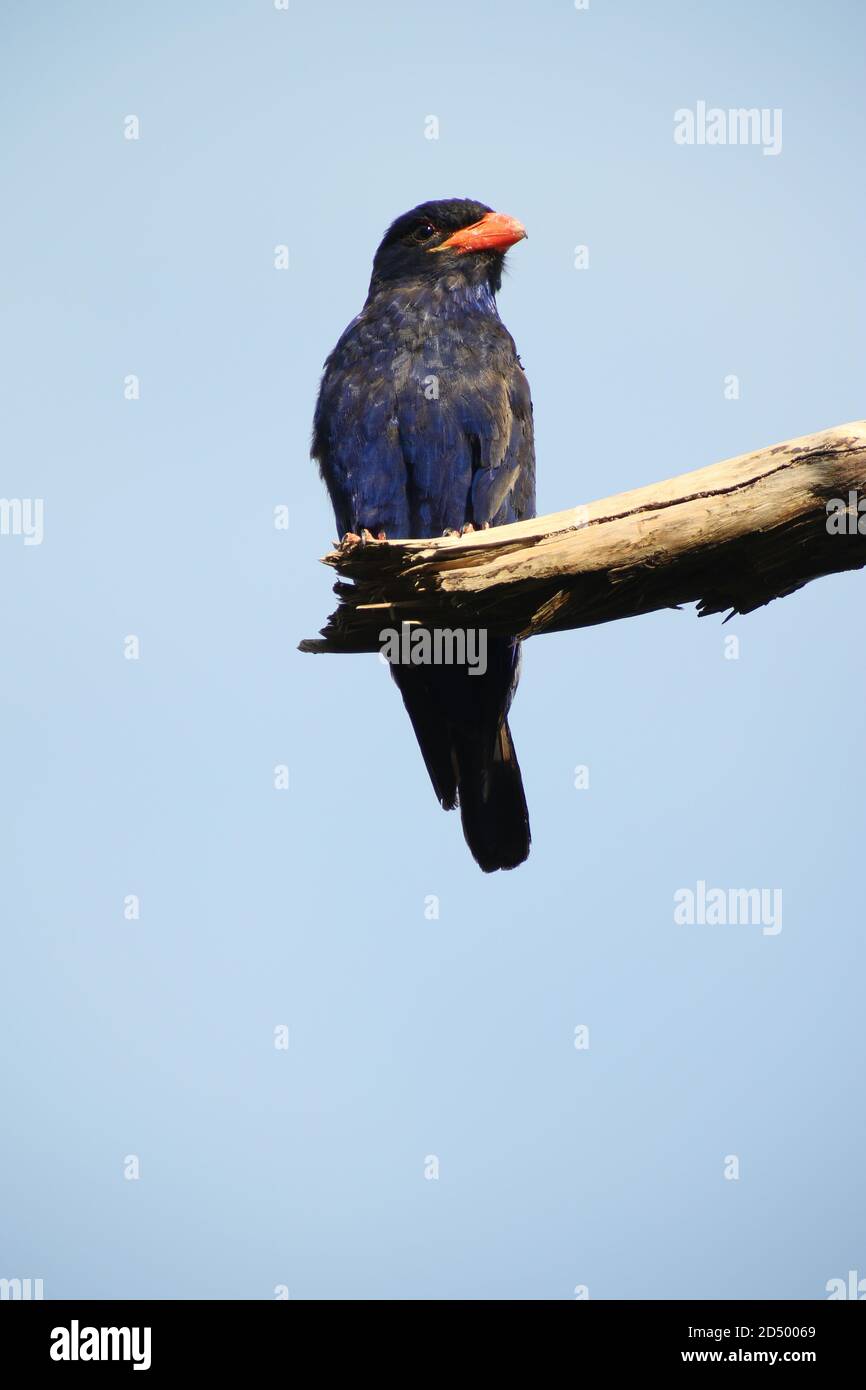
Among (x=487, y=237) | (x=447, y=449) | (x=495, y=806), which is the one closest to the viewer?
(x=447, y=449)

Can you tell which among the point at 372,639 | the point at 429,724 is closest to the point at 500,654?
the point at 429,724

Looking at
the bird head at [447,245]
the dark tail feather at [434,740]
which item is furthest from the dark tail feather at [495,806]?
the bird head at [447,245]

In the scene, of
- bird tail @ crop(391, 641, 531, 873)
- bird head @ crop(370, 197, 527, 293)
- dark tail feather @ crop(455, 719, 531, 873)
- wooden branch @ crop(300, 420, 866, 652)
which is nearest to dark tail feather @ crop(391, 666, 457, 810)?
bird tail @ crop(391, 641, 531, 873)

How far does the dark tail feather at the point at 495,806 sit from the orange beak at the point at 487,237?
2.62 m

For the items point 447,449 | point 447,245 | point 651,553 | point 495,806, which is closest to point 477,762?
point 495,806

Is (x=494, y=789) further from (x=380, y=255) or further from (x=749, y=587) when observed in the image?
(x=380, y=255)

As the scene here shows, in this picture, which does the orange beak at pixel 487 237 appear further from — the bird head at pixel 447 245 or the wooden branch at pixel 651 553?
the wooden branch at pixel 651 553

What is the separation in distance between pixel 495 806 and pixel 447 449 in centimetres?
181

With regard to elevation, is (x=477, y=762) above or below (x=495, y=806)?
above

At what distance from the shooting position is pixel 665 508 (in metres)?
5.07

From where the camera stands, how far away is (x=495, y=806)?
22.6 ft

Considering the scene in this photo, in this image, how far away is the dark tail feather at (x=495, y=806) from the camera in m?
6.88

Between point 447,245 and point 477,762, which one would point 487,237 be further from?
point 477,762

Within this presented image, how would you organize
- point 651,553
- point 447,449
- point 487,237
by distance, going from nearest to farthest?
point 651,553
point 447,449
point 487,237
